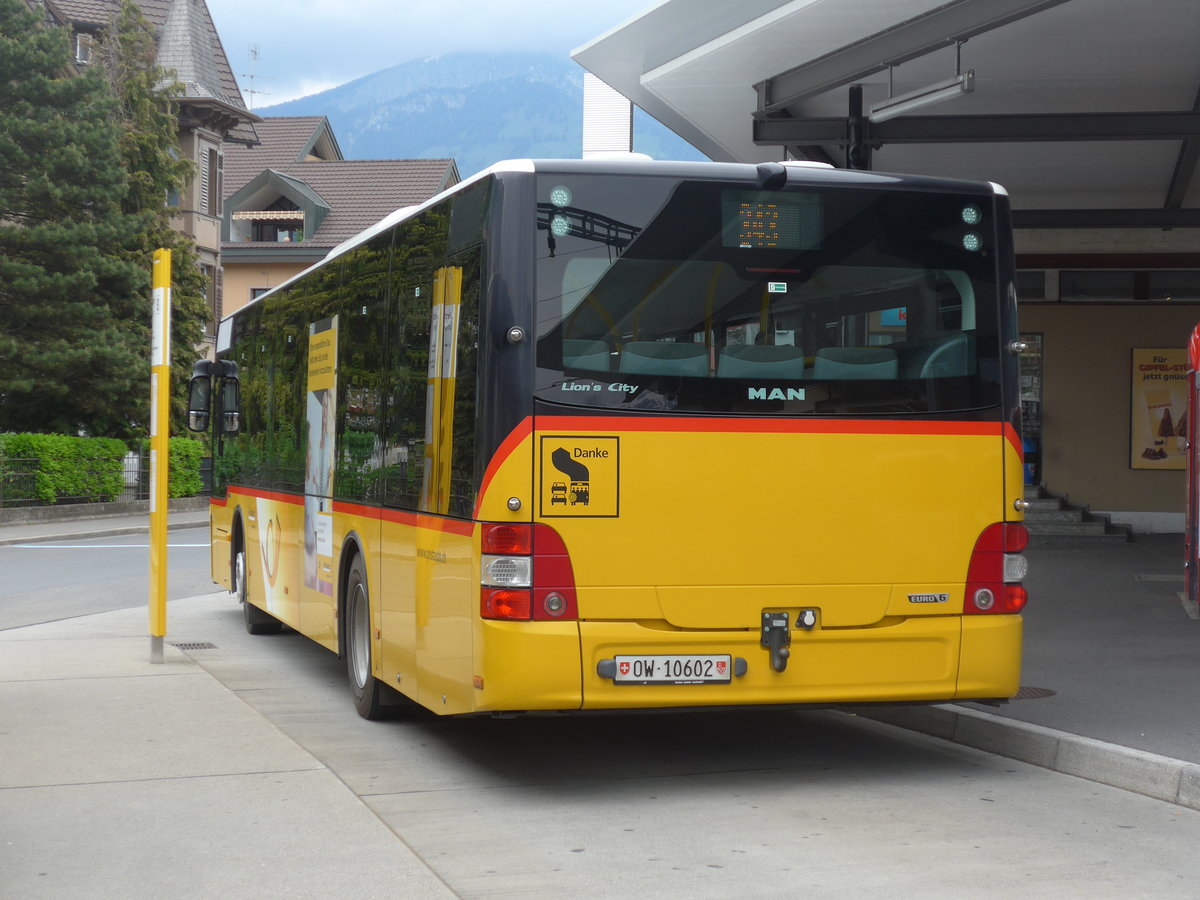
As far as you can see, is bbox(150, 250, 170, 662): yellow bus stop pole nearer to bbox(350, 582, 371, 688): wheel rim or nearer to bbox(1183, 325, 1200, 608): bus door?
bbox(350, 582, 371, 688): wheel rim

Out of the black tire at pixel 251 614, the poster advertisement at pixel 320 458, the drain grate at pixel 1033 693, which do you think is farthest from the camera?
the black tire at pixel 251 614

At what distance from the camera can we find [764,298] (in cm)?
758

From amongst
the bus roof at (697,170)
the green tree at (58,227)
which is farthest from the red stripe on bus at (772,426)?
the green tree at (58,227)

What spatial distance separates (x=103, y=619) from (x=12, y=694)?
5.18 metres

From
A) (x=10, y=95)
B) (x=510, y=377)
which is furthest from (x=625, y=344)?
(x=10, y=95)

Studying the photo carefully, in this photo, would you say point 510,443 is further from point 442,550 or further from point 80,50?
point 80,50

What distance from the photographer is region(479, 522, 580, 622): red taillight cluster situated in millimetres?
7180

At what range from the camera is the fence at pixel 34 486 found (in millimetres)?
32719

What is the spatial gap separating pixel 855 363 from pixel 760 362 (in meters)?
0.47

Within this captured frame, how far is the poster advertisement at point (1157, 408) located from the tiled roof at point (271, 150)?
47334 millimetres

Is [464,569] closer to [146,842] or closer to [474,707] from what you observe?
[474,707]

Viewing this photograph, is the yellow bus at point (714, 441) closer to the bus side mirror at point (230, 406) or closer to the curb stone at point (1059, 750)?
the curb stone at point (1059, 750)

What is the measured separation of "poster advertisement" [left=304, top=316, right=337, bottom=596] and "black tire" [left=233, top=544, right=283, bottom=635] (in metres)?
3.18

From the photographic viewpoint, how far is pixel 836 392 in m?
7.66
